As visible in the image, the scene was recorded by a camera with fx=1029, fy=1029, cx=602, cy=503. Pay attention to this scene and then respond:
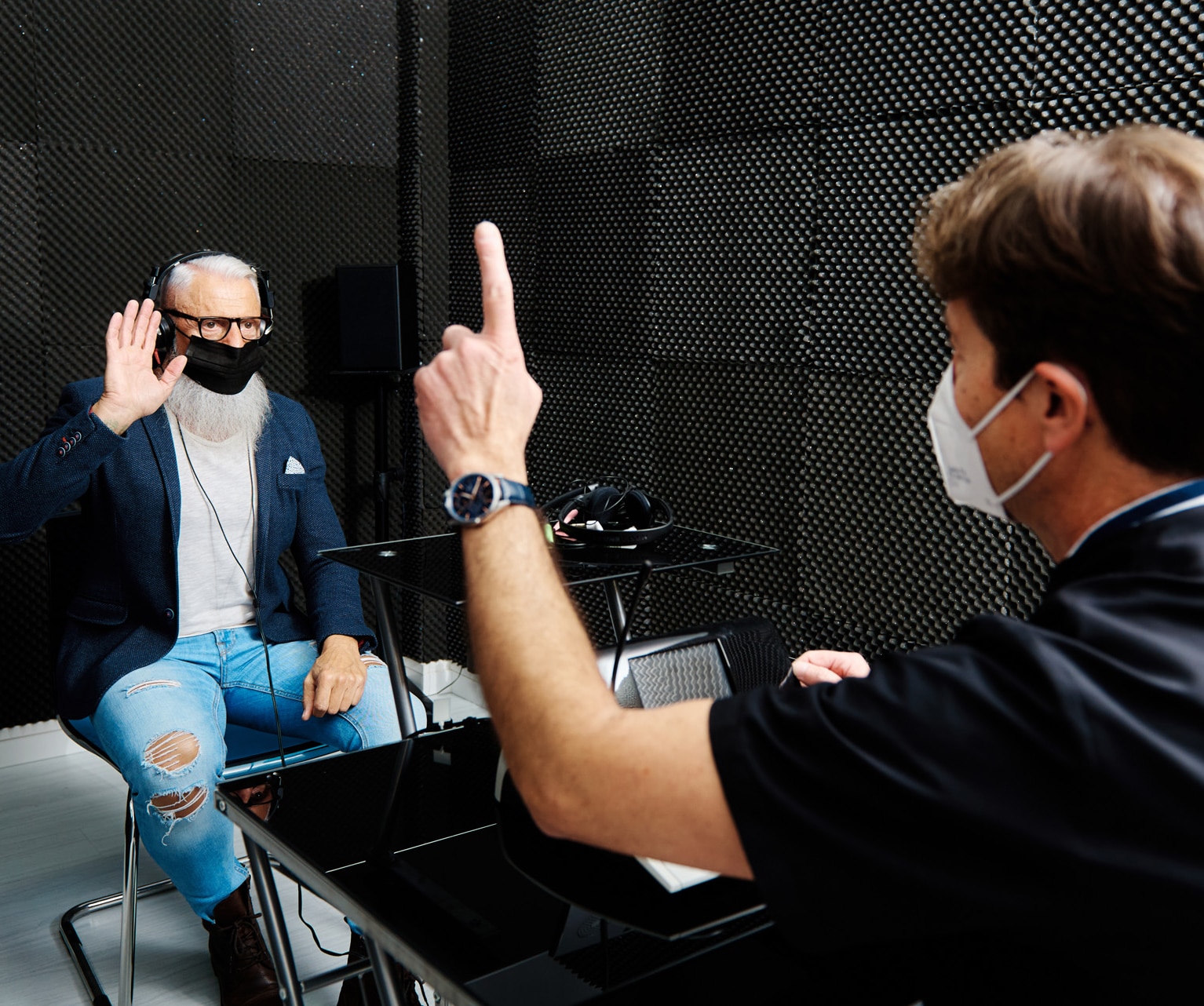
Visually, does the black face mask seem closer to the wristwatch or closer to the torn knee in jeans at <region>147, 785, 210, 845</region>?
the torn knee in jeans at <region>147, 785, 210, 845</region>

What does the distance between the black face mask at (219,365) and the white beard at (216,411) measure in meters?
0.03

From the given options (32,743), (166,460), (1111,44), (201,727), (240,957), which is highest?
(1111,44)

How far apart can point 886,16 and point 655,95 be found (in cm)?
85

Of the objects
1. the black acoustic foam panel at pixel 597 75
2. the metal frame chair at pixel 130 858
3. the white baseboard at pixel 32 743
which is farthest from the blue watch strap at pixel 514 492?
the white baseboard at pixel 32 743

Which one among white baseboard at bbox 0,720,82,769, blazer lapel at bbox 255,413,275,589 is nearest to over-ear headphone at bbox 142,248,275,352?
blazer lapel at bbox 255,413,275,589

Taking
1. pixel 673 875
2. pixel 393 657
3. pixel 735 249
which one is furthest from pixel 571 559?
pixel 735 249

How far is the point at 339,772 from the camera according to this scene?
1441 mm

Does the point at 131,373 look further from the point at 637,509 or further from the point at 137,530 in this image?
the point at 637,509

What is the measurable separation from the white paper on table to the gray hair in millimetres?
2025

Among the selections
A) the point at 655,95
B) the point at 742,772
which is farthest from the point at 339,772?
the point at 655,95

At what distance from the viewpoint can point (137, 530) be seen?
7.89ft

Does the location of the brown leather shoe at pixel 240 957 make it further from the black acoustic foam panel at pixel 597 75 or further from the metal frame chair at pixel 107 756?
the black acoustic foam panel at pixel 597 75

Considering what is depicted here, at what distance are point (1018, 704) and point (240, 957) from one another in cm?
194

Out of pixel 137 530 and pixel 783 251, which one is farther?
pixel 783 251
